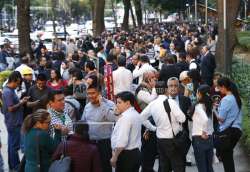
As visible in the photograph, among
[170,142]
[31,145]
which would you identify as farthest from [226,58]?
[31,145]

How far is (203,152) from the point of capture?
9.94 metres

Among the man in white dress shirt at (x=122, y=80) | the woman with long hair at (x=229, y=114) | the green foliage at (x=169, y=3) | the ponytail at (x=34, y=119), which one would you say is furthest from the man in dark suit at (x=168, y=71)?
the green foliage at (x=169, y=3)

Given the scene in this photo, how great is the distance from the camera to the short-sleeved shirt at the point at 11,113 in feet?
38.3

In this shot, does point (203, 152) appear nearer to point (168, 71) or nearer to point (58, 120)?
point (58, 120)

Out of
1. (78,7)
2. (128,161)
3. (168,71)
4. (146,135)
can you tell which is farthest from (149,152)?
(78,7)

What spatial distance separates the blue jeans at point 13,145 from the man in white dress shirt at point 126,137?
3437mm

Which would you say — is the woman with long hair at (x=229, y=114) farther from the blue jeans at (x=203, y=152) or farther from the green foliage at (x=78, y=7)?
the green foliage at (x=78, y=7)

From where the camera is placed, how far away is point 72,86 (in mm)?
12211

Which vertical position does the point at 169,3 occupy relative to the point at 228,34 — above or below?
above

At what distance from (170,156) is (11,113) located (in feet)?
10.8

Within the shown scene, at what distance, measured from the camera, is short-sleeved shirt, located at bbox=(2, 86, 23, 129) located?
1168cm

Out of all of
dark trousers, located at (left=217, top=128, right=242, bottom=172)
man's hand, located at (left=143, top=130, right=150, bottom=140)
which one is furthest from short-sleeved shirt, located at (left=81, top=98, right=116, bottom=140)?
dark trousers, located at (left=217, top=128, right=242, bottom=172)

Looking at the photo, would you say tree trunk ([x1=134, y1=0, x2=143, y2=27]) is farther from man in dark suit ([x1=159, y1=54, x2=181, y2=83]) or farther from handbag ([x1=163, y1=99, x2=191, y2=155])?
handbag ([x1=163, y1=99, x2=191, y2=155])

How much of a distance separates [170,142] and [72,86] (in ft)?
10.0
